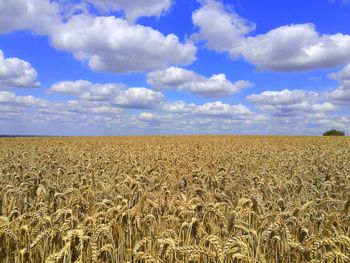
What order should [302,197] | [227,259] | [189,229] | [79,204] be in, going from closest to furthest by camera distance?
[227,259] → [189,229] → [79,204] → [302,197]

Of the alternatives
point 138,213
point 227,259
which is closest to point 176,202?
point 138,213

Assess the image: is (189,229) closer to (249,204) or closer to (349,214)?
(249,204)

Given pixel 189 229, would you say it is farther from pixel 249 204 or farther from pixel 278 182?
pixel 278 182

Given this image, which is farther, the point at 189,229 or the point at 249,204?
the point at 249,204

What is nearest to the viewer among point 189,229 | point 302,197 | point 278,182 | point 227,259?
point 227,259

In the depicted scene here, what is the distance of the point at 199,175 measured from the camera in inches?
357

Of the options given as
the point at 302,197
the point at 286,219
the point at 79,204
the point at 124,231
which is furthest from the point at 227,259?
the point at 302,197

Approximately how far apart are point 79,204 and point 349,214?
4.23 metres

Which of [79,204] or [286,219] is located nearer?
[286,219]

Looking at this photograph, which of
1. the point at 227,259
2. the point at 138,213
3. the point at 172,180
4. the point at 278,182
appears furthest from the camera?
the point at 172,180

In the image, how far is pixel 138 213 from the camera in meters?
5.12

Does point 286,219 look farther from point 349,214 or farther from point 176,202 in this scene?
point 176,202

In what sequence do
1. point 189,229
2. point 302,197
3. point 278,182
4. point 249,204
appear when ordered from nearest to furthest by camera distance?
point 189,229, point 249,204, point 302,197, point 278,182

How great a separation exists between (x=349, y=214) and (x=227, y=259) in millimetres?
2640
